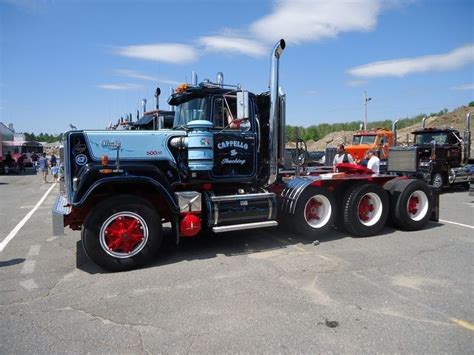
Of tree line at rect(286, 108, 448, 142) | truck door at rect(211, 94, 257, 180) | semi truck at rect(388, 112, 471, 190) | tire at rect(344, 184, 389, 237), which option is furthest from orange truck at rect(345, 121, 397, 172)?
tree line at rect(286, 108, 448, 142)

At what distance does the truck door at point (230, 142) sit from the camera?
6469mm

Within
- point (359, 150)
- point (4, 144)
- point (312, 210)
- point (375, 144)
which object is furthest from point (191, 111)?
point (4, 144)

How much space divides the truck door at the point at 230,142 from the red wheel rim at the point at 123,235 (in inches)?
58.2

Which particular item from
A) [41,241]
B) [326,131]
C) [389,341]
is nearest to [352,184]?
[389,341]

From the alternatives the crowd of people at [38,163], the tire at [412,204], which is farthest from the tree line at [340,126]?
the tire at [412,204]

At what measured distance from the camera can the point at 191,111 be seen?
21.9 feet

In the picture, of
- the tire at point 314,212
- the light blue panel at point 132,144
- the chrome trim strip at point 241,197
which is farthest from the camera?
the tire at point 314,212

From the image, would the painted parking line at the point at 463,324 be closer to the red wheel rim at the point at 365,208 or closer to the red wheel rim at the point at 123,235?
the red wheel rim at the point at 365,208

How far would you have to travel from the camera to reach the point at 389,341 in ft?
11.6

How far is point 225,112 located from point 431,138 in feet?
41.3

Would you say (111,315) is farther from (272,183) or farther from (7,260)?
(272,183)

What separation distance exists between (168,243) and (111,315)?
2.97m

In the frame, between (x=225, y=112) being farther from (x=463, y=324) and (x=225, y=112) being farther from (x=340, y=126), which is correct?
(x=340, y=126)

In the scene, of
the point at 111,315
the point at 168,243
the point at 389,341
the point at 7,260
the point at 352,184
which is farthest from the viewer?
the point at 352,184
